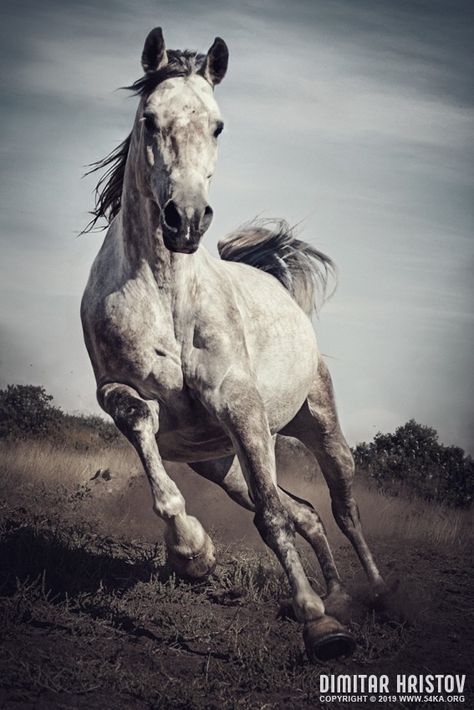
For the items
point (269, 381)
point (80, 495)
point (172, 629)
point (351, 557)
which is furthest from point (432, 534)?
point (172, 629)

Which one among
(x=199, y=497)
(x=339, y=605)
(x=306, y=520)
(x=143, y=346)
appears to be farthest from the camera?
(x=199, y=497)

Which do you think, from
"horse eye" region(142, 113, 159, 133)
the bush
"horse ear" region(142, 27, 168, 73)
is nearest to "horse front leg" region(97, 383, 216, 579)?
"horse eye" region(142, 113, 159, 133)

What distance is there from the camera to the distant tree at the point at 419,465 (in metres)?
13.1

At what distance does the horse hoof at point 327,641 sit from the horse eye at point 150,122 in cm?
285

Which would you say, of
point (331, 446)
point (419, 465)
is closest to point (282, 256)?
point (331, 446)

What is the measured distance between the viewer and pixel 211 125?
183 inches

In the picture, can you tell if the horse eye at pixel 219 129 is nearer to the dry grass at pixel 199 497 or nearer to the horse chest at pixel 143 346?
the horse chest at pixel 143 346

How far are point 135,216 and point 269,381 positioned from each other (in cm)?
149

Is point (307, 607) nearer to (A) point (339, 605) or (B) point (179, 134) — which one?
(A) point (339, 605)

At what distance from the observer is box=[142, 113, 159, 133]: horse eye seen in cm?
466

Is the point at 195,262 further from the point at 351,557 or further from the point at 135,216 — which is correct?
the point at 351,557

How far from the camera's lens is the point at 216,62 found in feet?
16.8

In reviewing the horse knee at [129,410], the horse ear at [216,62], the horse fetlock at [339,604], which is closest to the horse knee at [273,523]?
the horse knee at [129,410]

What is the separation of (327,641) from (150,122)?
2986 millimetres
